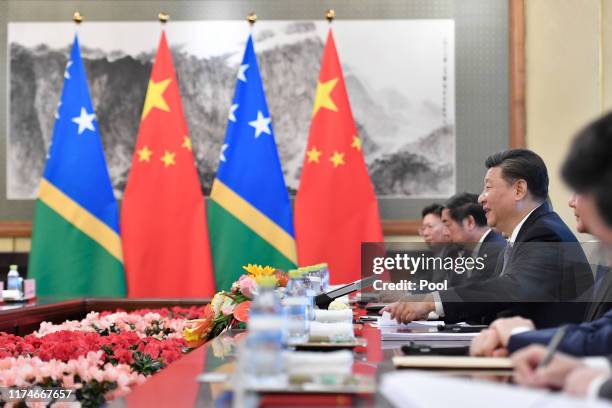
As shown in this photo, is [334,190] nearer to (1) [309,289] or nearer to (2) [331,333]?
(1) [309,289]

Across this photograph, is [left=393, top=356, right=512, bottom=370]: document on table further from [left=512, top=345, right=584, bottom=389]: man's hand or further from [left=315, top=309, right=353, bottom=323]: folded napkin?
[left=315, top=309, right=353, bottom=323]: folded napkin

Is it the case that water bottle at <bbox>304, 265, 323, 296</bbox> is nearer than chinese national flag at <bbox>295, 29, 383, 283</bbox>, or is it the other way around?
water bottle at <bbox>304, 265, 323, 296</bbox>

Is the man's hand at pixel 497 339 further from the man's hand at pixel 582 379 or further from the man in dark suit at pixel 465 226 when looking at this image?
the man in dark suit at pixel 465 226

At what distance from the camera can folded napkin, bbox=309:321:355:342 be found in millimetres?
2135

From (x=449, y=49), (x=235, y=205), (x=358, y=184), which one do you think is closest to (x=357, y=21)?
(x=449, y=49)

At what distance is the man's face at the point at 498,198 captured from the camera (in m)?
3.42

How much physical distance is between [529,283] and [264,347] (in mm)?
1971

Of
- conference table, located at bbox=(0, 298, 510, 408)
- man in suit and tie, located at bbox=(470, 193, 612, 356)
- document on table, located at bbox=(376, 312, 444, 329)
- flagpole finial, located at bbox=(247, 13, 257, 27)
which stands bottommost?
document on table, located at bbox=(376, 312, 444, 329)

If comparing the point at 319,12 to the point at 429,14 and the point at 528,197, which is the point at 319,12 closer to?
the point at 429,14

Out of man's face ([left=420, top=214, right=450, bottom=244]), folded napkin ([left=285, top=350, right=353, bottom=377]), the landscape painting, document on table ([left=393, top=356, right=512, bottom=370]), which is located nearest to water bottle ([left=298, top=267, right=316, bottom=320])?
document on table ([left=393, top=356, right=512, bottom=370])

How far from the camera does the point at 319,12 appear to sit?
283 inches

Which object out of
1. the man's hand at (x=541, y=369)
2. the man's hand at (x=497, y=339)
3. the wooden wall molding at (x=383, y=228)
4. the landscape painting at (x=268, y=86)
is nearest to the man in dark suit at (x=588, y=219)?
the man's hand at (x=541, y=369)

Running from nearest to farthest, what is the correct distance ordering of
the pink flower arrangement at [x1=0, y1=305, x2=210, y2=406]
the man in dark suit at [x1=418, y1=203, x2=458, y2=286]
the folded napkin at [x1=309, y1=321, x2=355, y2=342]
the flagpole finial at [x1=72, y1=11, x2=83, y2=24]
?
the folded napkin at [x1=309, y1=321, x2=355, y2=342] → the pink flower arrangement at [x1=0, y1=305, x2=210, y2=406] → the man in dark suit at [x1=418, y1=203, x2=458, y2=286] → the flagpole finial at [x1=72, y1=11, x2=83, y2=24]

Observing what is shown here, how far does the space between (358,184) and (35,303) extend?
9.53 ft
